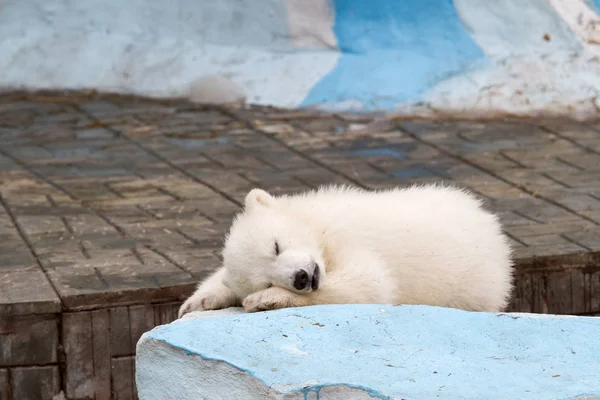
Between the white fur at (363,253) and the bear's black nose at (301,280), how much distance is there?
16mm

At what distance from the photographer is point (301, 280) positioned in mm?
3525

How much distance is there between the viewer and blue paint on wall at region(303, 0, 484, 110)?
29.8ft

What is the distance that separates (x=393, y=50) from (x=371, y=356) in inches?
256

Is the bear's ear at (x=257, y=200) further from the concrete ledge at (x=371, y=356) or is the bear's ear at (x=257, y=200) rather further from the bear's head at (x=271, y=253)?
the concrete ledge at (x=371, y=356)

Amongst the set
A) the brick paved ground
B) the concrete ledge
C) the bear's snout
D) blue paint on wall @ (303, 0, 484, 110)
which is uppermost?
blue paint on wall @ (303, 0, 484, 110)

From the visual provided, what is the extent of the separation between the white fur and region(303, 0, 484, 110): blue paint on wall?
489 cm

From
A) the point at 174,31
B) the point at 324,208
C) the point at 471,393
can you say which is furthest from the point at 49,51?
the point at 471,393

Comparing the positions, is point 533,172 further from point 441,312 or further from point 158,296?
point 441,312

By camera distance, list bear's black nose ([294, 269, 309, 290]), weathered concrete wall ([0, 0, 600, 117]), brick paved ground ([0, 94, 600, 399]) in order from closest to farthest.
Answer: bear's black nose ([294, 269, 309, 290]), brick paved ground ([0, 94, 600, 399]), weathered concrete wall ([0, 0, 600, 117])

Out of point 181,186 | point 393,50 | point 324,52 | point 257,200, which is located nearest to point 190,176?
point 181,186

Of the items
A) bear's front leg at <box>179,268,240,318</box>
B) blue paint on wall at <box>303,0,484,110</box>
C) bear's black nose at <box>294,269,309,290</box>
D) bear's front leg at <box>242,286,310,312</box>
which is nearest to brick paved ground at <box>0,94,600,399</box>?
blue paint on wall at <box>303,0,484,110</box>

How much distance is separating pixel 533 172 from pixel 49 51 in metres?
4.83

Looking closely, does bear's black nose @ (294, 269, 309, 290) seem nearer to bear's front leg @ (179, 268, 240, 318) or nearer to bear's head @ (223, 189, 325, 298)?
bear's head @ (223, 189, 325, 298)

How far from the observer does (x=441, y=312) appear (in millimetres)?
3494
